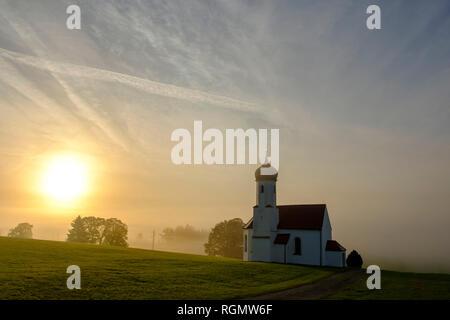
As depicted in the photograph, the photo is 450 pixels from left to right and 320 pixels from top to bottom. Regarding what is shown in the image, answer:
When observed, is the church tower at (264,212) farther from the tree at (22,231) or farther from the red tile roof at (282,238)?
the tree at (22,231)

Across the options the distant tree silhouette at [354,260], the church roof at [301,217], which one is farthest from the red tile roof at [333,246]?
the church roof at [301,217]

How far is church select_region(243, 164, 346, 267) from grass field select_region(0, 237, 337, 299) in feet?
39.8

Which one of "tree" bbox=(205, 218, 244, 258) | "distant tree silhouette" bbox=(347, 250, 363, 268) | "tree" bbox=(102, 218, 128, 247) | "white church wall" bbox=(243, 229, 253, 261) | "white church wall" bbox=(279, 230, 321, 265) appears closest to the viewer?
"white church wall" bbox=(279, 230, 321, 265)

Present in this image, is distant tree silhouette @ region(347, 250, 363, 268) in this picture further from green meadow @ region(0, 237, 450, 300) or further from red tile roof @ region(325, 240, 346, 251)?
green meadow @ region(0, 237, 450, 300)

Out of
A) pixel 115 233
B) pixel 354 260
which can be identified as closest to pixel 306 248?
pixel 354 260

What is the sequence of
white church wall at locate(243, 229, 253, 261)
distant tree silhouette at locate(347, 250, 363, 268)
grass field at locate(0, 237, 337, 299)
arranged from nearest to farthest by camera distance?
grass field at locate(0, 237, 337, 299) < distant tree silhouette at locate(347, 250, 363, 268) < white church wall at locate(243, 229, 253, 261)

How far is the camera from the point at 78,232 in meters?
101

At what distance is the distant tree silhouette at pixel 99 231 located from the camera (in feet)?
322

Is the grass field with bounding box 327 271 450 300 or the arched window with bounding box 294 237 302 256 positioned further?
the arched window with bounding box 294 237 302 256

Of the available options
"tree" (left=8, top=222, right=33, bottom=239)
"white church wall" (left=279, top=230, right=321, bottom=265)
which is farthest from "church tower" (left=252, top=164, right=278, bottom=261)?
"tree" (left=8, top=222, right=33, bottom=239)

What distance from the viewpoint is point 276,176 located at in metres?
57.1

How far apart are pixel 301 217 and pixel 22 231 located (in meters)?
114

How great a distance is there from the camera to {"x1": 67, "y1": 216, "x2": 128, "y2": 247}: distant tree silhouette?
98125mm
